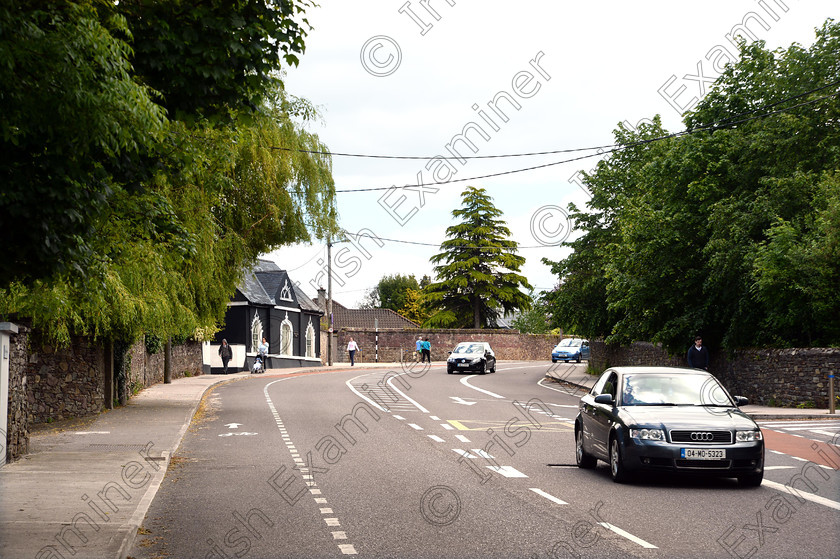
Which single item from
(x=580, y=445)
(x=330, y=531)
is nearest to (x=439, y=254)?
(x=580, y=445)

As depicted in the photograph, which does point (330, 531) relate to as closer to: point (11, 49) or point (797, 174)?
point (11, 49)

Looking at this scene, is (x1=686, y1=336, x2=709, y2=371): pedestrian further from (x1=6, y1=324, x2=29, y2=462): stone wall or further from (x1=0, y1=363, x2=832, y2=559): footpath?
(x1=6, y1=324, x2=29, y2=462): stone wall

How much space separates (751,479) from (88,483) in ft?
25.9

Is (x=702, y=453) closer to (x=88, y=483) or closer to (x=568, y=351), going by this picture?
(x=88, y=483)

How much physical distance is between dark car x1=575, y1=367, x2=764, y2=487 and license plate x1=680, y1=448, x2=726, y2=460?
0.04ft

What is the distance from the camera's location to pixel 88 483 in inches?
451

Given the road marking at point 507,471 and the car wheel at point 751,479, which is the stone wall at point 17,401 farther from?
the car wheel at point 751,479

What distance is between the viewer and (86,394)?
74.2 feet

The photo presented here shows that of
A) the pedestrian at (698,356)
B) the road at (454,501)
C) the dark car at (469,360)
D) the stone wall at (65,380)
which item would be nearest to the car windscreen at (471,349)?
the dark car at (469,360)

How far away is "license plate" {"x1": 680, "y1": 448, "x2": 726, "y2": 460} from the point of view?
11.1 meters

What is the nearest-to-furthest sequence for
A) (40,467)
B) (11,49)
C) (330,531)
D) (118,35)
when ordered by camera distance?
(11,49)
(118,35)
(330,531)
(40,467)

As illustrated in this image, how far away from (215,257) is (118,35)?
1724 centimetres

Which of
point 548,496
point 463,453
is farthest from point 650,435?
point 463,453

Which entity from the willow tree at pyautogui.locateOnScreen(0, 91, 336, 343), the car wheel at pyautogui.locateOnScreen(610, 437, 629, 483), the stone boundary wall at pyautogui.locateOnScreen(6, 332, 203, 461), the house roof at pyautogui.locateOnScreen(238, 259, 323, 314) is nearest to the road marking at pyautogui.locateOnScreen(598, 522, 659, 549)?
the car wheel at pyautogui.locateOnScreen(610, 437, 629, 483)
